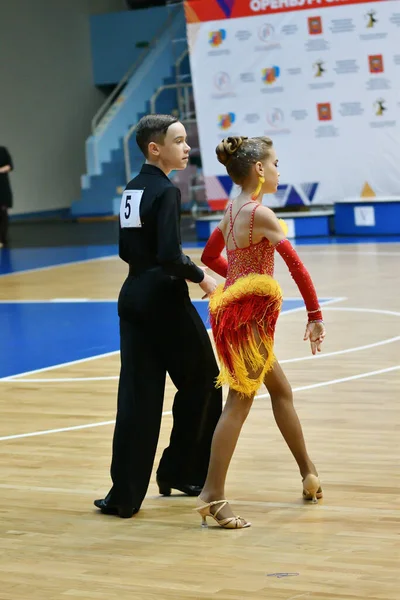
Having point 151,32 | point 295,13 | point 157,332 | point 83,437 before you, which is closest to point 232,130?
point 295,13

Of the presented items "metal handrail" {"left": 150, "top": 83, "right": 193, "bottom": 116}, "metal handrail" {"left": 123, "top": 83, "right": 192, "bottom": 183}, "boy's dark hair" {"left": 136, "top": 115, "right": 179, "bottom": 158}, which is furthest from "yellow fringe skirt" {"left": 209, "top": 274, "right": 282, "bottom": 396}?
"metal handrail" {"left": 150, "top": 83, "right": 193, "bottom": 116}

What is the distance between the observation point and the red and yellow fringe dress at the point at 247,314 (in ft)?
14.7

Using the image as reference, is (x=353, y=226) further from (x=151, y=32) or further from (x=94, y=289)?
(x=151, y=32)

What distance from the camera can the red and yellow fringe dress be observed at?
447 cm

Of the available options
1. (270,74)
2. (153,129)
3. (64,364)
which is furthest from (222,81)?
(153,129)

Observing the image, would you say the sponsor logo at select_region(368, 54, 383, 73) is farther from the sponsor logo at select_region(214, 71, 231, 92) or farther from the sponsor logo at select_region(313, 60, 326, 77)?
the sponsor logo at select_region(214, 71, 231, 92)

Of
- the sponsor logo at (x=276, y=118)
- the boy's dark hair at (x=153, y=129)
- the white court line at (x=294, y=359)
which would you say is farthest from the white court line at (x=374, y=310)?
the sponsor logo at (x=276, y=118)

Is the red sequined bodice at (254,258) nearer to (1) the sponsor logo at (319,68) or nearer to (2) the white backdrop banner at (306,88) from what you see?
(2) the white backdrop banner at (306,88)

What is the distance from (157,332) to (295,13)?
40.4 ft

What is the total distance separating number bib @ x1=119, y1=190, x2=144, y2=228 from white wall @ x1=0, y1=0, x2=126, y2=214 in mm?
20311

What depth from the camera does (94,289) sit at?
12.6 metres

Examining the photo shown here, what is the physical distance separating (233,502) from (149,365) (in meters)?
0.62

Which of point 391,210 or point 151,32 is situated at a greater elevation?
point 151,32

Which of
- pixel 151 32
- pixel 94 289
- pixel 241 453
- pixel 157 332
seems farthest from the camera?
pixel 151 32
